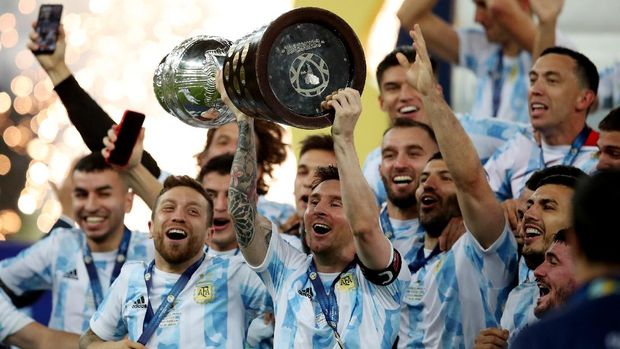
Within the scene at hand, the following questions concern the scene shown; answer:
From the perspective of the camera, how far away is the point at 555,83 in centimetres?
662

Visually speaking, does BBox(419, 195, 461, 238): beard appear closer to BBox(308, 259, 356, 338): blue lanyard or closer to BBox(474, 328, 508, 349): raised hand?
BBox(308, 259, 356, 338): blue lanyard

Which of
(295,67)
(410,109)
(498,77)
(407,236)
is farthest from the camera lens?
(498,77)

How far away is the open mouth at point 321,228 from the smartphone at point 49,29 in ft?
6.48

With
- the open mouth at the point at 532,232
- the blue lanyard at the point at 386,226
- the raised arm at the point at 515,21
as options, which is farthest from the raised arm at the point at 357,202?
the raised arm at the point at 515,21

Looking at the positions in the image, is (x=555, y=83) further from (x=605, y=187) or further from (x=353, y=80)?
(x=605, y=187)

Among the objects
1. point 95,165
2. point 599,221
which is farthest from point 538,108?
point 599,221

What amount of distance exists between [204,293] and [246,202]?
1.69ft

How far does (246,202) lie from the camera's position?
556 centimetres

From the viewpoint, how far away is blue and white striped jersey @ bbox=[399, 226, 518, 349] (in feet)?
18.6

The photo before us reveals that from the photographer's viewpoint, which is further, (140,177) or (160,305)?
(140,177)

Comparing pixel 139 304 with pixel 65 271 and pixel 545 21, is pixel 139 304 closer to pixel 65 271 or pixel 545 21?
pixel 65 271

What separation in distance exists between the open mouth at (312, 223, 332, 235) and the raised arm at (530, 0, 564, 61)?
2.48 m

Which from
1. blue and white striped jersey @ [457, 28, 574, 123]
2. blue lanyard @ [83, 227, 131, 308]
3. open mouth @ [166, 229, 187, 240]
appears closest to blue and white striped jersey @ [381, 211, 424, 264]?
open mouth @ [166, 229, 187, 240]

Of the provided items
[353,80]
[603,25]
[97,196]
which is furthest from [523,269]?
[603,25]
